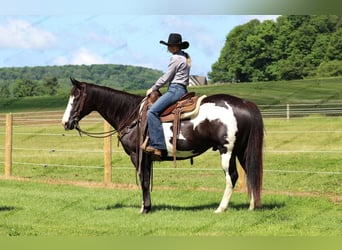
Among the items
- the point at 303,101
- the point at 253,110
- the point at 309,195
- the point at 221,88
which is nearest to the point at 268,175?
the point at 221,88

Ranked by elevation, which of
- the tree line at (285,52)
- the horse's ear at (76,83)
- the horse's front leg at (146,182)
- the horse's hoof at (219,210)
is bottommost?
the horse's hoof at (219,210)

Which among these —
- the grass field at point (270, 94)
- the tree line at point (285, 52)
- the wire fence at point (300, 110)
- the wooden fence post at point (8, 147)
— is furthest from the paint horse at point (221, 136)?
the wire fence at point (300, 110)

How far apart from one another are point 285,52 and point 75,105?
25.3ft

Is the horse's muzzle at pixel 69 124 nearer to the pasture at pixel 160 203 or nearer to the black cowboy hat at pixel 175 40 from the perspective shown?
the pasture at pixel 160 203

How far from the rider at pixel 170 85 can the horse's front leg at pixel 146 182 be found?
186mm

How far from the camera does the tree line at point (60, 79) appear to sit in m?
9.23

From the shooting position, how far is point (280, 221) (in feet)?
17.3

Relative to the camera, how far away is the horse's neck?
6012mm

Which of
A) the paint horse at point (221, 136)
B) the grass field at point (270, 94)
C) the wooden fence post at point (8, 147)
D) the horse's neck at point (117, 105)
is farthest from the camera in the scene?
the grass field at point (270, 94)

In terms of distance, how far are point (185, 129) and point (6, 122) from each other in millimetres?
5418

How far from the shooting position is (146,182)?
228 inches

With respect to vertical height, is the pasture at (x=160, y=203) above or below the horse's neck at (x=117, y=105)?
below

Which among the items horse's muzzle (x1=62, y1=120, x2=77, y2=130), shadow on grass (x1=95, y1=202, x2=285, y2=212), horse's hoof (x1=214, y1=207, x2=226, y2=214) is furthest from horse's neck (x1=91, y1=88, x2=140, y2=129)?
horse's hoof (x1=214, y1=207, x2=226, y2=214)

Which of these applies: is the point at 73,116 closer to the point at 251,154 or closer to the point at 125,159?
the point at 251,154
